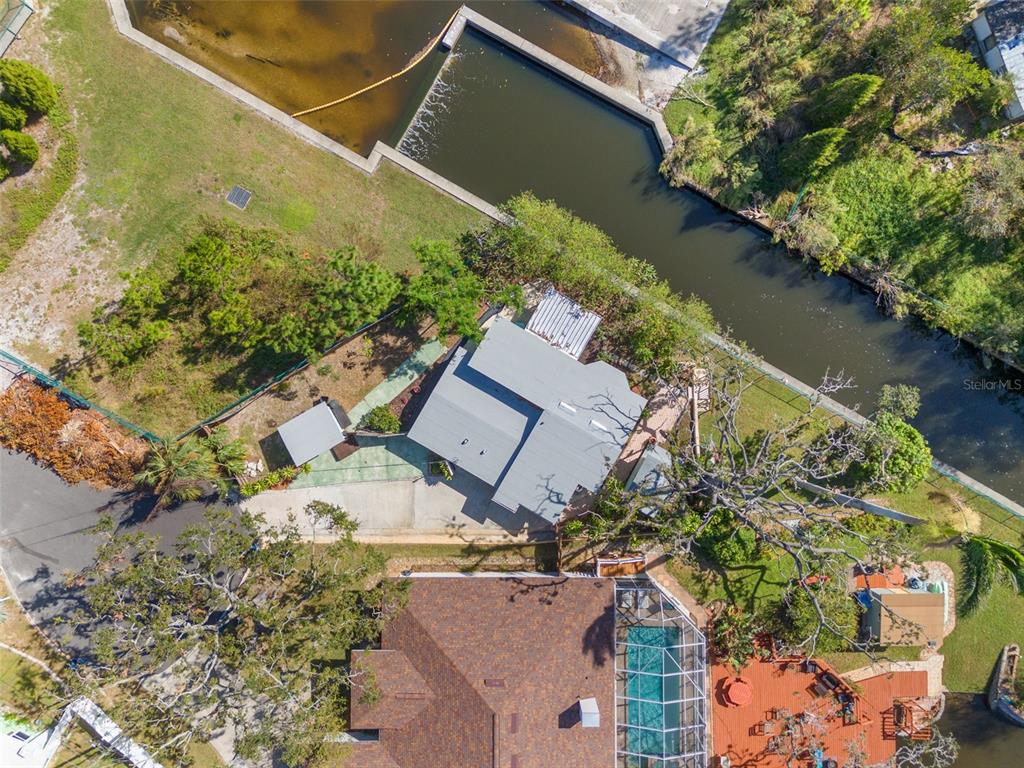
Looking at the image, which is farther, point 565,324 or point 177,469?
point 565,324

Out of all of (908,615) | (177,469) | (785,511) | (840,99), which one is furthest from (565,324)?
(908,615)

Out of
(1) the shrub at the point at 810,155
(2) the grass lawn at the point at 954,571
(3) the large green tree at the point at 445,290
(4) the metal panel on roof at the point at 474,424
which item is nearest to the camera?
(3) the large green tree at the point at 445,290

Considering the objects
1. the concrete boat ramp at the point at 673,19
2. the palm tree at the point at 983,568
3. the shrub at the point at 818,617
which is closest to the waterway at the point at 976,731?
the palm tree at the point at 983,568

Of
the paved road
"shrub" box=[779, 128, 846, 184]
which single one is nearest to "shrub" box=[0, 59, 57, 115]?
the paved road

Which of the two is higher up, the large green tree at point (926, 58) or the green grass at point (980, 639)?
the large green tree at point (926, 58)

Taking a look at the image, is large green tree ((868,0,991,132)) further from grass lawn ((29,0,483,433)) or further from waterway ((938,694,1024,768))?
waterway ((938,694,1024,768))

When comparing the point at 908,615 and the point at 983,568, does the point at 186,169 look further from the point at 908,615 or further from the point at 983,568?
the point at 983,568

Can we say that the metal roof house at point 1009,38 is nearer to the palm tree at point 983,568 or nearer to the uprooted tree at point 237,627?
the palm tree at point 983,568
